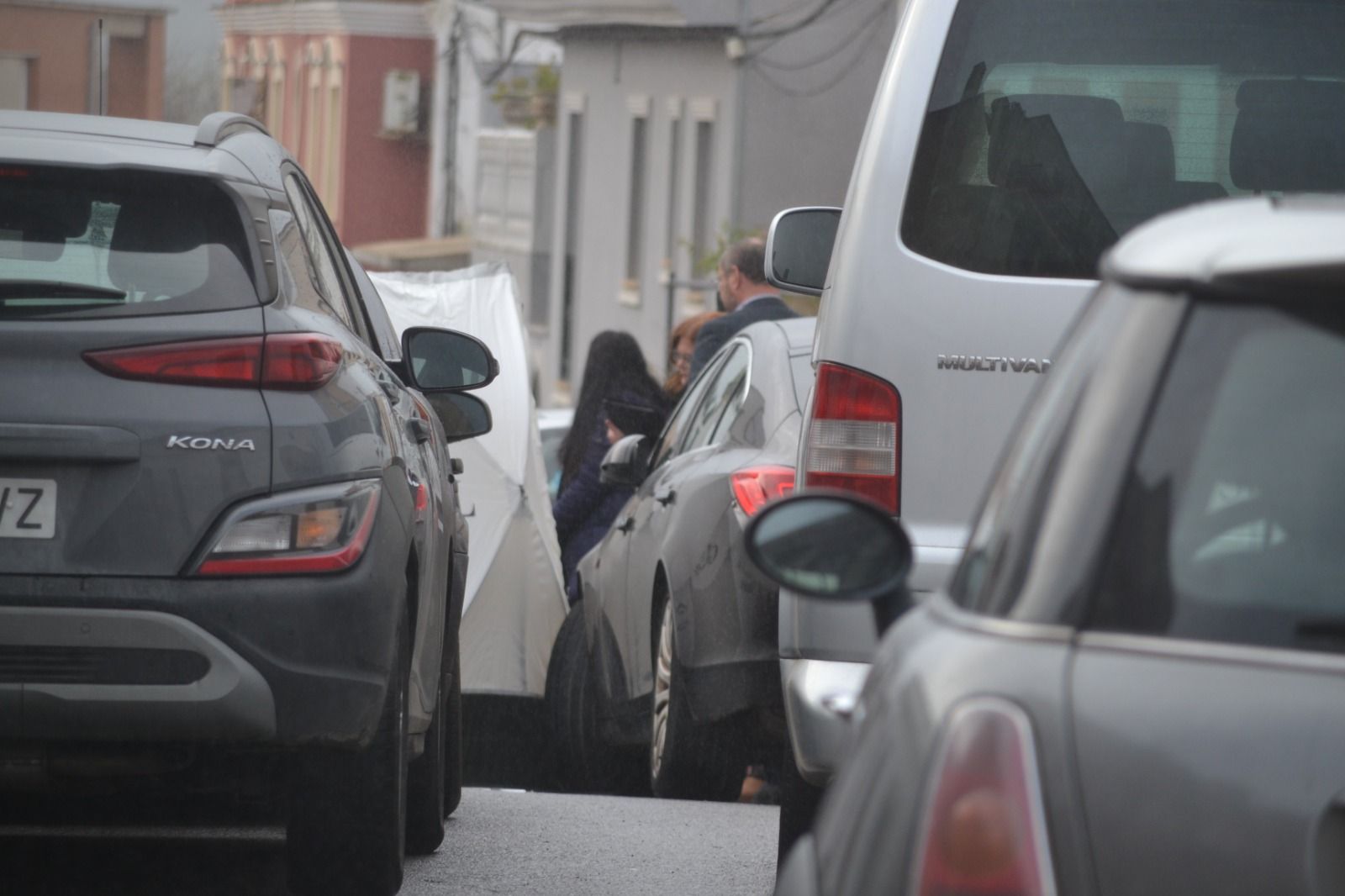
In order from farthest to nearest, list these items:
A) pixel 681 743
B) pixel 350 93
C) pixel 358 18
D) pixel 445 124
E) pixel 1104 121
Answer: pixel 350 93 < pixel 358 18 < pixel 445 124 < pixel 681 743 < pixel 1104 121

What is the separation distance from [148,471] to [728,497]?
2.93m

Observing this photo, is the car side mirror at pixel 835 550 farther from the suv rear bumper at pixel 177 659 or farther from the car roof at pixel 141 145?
the car roof at pixel 141 145

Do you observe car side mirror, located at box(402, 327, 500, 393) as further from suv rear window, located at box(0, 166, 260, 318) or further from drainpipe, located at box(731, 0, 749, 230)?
drainpipe, located at box(731, 0, 749, 230)

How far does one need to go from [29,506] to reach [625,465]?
4.69 meters

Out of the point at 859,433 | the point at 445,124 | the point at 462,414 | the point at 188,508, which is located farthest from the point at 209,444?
the point at 445,124

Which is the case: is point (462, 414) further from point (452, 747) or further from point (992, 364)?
point (992, 364)

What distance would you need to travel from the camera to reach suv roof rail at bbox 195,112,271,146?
209 inches

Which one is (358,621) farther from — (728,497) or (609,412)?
(609,412)

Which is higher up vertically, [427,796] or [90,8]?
[90,8]

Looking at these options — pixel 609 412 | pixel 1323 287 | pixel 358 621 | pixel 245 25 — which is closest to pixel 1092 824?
pixel 1323 287

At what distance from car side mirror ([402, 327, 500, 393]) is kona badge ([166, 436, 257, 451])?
206 cm

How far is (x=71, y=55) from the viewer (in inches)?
752

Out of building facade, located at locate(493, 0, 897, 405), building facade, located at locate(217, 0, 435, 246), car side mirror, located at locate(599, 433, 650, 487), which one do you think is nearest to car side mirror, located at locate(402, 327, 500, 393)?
car side mirror, located at locate(599, 433, 650, 487)

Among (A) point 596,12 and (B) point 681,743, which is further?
(A) point 596,12
